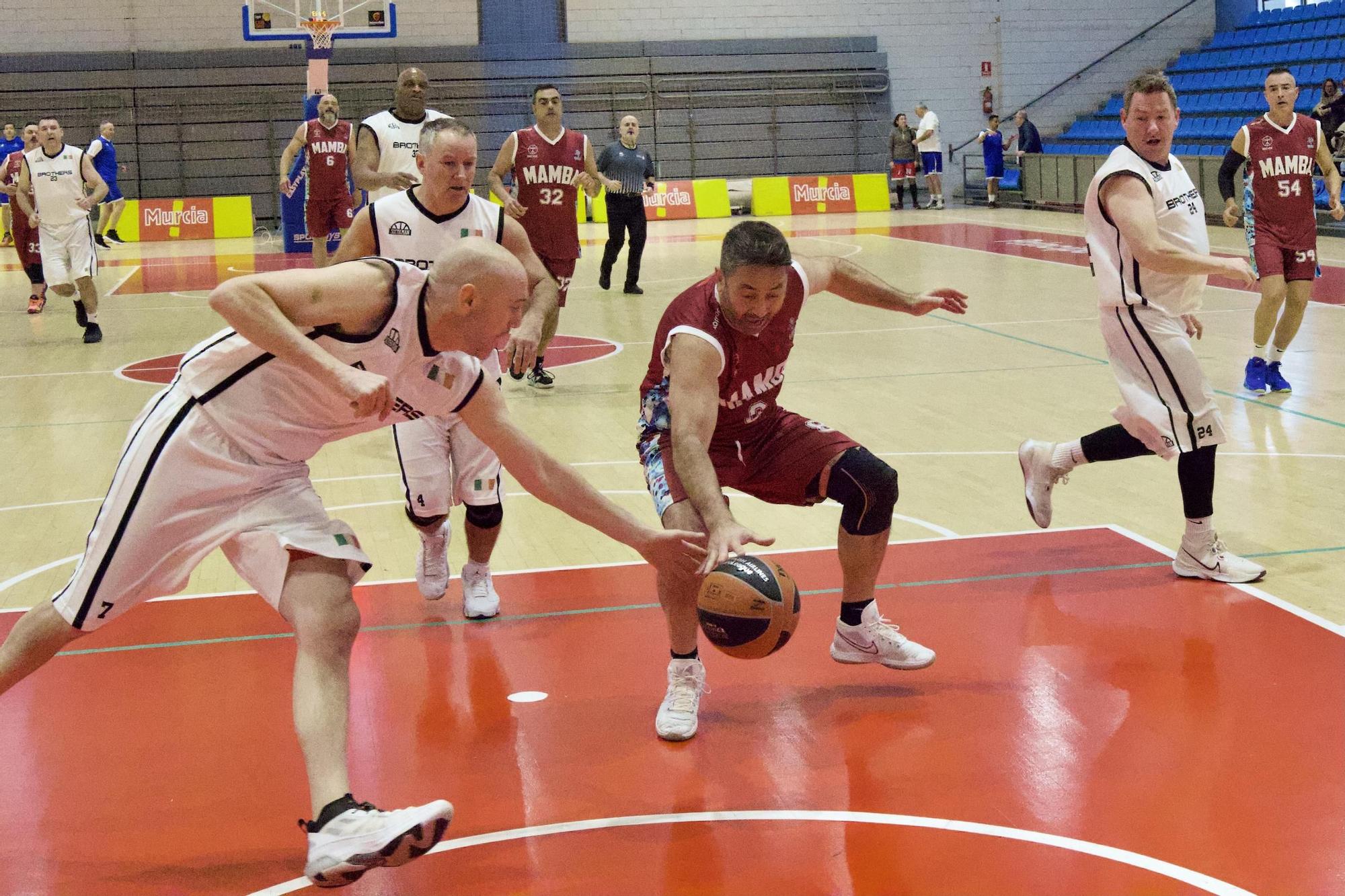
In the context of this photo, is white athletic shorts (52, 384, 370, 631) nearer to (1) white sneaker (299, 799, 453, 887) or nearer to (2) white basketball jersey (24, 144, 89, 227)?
(1) white sneaker (299, 799, 453, 887)

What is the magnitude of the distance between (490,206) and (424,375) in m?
2.31

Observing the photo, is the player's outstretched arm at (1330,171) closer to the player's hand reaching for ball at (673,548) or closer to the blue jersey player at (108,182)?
the player's hand reaching for ball at (673,548)

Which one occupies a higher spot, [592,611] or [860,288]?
[860,288]

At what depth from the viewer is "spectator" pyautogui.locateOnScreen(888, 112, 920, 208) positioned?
2616 centimetres

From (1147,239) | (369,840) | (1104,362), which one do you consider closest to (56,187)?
(1104,362)

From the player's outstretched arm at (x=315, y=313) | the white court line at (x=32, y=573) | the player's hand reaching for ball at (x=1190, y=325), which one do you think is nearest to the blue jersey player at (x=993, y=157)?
the player's hand reaching for ball at (x=1190, y=325)

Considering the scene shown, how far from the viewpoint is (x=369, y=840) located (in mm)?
2889

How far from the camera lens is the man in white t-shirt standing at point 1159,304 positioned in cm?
523

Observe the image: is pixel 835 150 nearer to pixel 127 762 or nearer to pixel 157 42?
pixel 157 42

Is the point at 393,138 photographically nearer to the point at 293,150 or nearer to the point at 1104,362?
the point at 1104,362

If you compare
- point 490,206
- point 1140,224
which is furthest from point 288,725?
point 1140,224

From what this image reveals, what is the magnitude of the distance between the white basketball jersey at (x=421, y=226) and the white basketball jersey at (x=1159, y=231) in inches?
90.3

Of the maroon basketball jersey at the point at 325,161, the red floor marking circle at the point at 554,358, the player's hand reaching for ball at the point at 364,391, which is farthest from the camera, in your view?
the maroon basketball jersey at the point at 325,161

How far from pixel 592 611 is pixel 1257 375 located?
528cm
